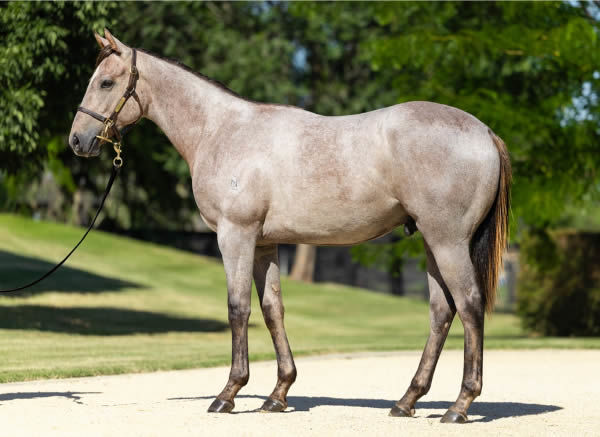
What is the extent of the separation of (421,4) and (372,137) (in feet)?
42.7

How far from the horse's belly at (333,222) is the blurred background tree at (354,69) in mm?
6500

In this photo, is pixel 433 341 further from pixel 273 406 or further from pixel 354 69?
pixel 354 69

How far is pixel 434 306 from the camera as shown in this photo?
7.63m

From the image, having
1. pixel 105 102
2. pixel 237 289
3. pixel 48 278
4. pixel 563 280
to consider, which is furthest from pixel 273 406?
pixel 48 278

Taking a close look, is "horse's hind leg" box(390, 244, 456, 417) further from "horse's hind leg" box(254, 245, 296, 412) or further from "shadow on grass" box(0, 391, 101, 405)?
"shadow on grass" box(0, 391, 101, 405)

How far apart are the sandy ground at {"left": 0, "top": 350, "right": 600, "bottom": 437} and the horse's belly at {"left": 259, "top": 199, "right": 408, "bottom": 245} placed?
57.6 inches

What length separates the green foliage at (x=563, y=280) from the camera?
19.8m

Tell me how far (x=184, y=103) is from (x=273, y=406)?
9.02 feet

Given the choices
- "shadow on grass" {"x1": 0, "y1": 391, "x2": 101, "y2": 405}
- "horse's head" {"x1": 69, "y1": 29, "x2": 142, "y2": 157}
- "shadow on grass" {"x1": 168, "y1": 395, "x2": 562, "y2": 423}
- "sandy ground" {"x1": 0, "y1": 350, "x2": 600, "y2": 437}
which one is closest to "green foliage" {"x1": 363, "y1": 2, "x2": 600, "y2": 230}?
"sandy ground" {"x1": 0, "y1": 350, "x2": 600, "y2": 437}

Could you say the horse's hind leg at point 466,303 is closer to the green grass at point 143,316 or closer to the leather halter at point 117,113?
the leather halter at point 117,113

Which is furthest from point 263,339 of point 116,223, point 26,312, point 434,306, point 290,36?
point 116,223

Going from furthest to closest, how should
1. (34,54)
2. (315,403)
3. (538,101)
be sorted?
(538,101) → (34,54) → (315,403)

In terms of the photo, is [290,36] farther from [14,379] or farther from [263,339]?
[14,379]

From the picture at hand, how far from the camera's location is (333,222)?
758 cm
